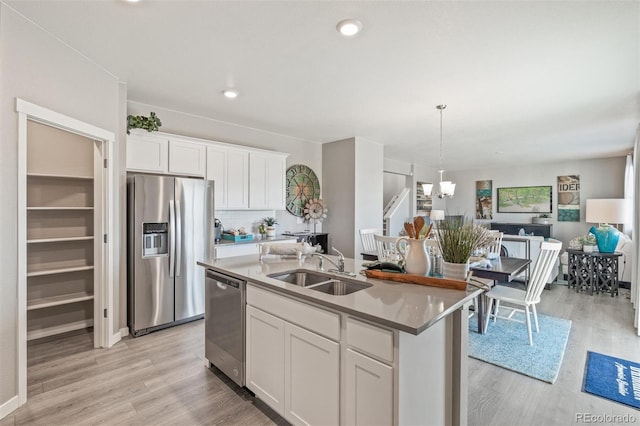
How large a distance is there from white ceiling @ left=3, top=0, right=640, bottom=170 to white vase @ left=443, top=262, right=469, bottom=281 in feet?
5.21

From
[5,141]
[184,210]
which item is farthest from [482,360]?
[5,141]

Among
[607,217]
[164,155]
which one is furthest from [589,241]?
[164,155]

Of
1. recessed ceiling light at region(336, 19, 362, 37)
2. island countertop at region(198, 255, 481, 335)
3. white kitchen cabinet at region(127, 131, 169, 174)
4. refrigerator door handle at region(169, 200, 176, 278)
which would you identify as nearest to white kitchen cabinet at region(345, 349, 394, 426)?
island countertop at region(198, 255, 481, 335)

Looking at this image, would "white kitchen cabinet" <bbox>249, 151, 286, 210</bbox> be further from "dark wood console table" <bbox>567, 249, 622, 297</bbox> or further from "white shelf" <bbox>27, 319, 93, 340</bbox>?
"dark wood console table" <bbox>567, 249, 622, 297</bbox>

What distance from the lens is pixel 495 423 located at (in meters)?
2.01

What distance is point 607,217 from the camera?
560cm

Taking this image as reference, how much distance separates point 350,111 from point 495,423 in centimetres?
339

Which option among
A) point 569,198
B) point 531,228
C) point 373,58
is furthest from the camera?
point 531,228

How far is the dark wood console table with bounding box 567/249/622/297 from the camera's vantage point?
A: 4984 mm

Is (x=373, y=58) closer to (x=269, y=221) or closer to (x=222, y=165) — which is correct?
(x=222, y=165)

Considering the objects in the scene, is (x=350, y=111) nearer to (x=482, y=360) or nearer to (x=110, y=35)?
(x=110, y=35)

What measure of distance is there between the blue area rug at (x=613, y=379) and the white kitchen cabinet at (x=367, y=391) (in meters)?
2.03

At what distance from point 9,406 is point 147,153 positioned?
2487 millimetres

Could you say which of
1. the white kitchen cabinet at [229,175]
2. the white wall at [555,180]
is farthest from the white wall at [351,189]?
the white wall at [555,180]
